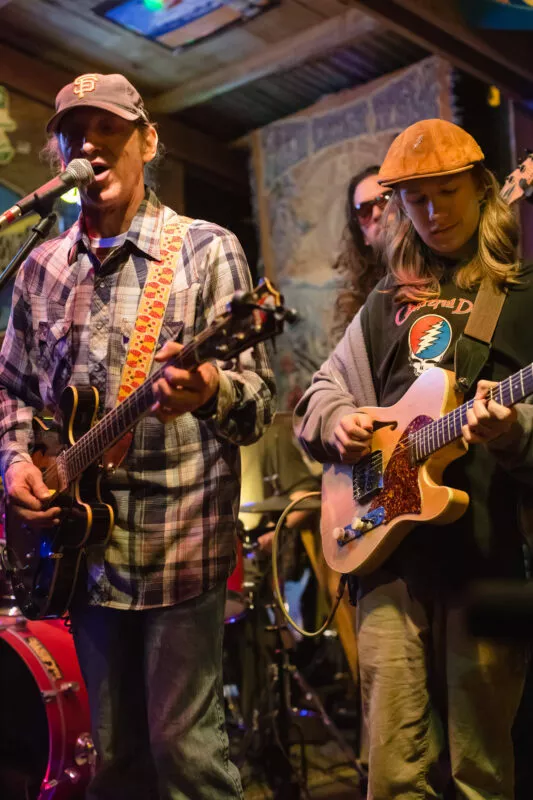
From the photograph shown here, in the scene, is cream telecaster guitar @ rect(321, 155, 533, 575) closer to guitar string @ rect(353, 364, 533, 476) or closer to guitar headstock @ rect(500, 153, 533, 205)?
guitar string @ rect(353, 364, 533, 476)

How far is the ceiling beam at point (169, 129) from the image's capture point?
4.92 metres

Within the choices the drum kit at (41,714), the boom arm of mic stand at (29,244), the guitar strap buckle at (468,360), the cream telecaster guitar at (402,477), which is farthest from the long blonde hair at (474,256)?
the drum kit at (41,714)

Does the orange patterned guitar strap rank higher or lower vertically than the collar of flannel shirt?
lower

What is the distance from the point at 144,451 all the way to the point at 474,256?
39.6 inches

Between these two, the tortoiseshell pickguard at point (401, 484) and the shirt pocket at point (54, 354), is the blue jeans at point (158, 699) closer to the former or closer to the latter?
the tortoiseshell pickguard at point (401, 484)

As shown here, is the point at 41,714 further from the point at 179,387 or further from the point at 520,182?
the point at 520,182

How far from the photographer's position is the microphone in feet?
7.26

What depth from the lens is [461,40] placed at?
4.11 meters

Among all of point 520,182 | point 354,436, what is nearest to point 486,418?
point 354,436

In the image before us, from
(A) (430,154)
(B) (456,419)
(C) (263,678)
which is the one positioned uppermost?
(A) (430,154)

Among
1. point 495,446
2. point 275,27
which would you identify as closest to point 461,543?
point 495,446

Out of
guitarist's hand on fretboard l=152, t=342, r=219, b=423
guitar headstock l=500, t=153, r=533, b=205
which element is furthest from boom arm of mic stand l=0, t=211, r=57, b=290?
guitar headstock l=500, t=153, r=533, b=205

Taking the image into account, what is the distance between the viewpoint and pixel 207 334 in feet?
5.92

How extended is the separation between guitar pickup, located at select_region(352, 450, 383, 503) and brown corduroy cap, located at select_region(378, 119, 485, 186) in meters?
0.74
